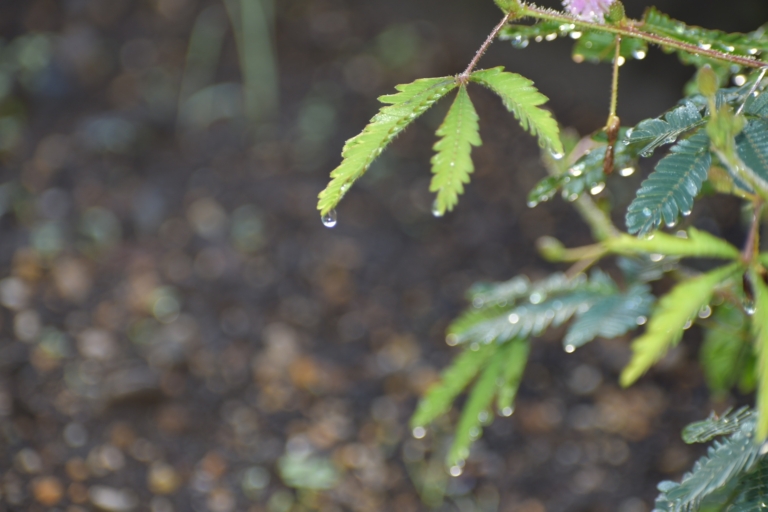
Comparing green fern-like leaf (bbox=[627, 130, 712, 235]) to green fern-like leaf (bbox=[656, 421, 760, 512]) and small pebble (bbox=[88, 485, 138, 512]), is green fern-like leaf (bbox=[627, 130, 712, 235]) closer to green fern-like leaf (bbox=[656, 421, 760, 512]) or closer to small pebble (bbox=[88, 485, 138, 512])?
green fern-like leaf (bbox=[656, 421, 760, 512])

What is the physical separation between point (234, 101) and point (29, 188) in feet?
2.09

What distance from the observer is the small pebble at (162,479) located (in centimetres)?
114

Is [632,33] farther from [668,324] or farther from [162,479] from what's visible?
[162,479]

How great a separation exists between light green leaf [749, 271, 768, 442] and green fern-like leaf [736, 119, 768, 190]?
4.2 inches

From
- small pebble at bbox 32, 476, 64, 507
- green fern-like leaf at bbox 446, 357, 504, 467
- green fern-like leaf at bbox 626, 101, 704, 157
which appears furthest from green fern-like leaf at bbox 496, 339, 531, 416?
small pebble at bbox 32, 476, 64, 507

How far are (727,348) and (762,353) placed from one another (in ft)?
1.87

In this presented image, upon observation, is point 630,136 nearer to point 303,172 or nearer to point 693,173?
point 693,173

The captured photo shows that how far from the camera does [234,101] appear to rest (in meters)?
1.86

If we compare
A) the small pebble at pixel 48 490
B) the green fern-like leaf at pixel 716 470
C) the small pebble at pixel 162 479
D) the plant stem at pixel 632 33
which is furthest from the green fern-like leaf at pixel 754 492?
the small pebble at pixel 48 490

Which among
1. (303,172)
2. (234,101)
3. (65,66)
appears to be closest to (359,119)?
(303,172)

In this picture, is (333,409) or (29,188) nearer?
(333,409)

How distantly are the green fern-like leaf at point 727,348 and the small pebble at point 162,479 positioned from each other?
1.01 meters

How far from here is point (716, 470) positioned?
1.83 ft

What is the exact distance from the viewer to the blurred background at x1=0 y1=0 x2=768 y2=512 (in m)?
1.19
